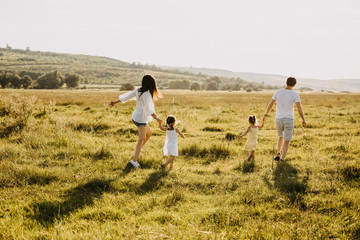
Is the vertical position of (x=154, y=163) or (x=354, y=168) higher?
(x=354, y=168)

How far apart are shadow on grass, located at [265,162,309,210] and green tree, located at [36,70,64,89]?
94.5 metres

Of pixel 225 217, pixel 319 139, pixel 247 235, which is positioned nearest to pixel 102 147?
pixel 225 217

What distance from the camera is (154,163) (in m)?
6.99

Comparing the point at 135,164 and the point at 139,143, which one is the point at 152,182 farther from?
the point at 139,143

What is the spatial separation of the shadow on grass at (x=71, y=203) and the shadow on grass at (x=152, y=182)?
2.26 ft

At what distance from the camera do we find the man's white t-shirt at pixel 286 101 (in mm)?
7113

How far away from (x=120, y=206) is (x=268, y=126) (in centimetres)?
1104

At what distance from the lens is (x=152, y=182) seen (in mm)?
5684

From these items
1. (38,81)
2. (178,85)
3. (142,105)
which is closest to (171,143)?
(142,105)

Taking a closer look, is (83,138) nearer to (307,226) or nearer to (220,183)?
(220,183)

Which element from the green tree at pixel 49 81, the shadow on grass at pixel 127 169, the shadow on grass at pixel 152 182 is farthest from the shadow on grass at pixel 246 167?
the green tree at pixel 49 81

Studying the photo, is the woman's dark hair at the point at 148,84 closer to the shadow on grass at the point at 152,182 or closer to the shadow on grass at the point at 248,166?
the shadow on grass at the point at 152,182

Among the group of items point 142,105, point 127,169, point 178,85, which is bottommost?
point 127,169

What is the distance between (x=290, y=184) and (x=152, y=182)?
2.92 m
